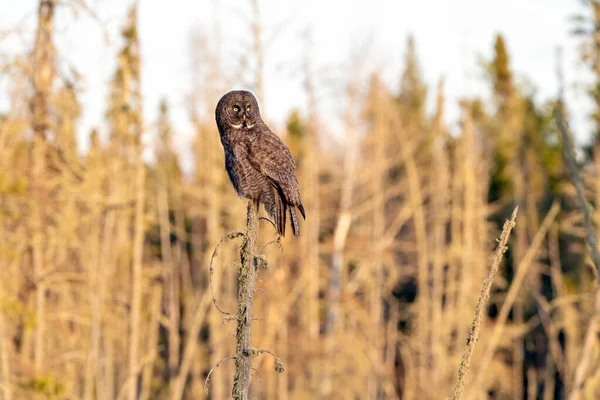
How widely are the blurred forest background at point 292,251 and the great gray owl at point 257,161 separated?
18.5 feet

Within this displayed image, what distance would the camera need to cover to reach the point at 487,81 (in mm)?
52094

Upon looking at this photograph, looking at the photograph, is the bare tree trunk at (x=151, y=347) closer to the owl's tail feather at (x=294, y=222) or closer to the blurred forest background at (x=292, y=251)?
the blurred forest background at (x=292, y=251)

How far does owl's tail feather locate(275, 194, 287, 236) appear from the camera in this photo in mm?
9078

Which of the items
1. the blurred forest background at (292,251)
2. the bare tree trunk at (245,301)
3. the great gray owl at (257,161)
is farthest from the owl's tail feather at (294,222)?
the blurred forest background at (292,251)

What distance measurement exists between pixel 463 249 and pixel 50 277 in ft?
70.5

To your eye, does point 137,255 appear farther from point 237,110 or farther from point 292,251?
point 292,251

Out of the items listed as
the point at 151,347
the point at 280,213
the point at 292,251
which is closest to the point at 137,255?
the point at 151,347

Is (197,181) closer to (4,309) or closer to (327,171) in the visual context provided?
(327,171)

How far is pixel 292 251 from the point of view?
35.4 meters

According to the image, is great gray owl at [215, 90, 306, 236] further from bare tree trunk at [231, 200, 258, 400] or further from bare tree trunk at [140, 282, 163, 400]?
bare tree trunk at [140, 282, 163, 400]

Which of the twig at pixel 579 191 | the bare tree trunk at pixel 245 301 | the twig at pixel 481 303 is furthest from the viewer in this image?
the bare tree trunk at pixel 245 301

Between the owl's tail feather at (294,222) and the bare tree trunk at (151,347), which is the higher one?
the owl's tail feather at (294,222)

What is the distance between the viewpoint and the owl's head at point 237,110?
8.93 metres

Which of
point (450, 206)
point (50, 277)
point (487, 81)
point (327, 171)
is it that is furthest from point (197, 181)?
point (50, 277)
